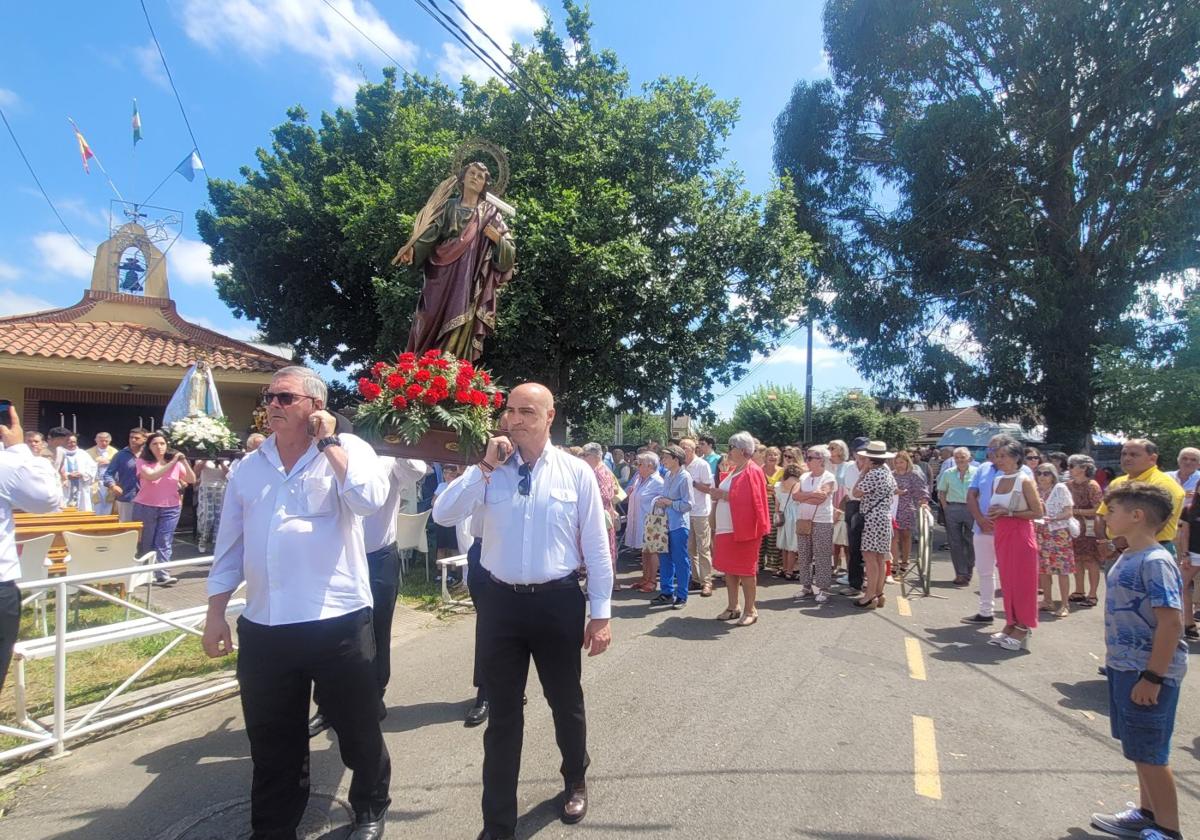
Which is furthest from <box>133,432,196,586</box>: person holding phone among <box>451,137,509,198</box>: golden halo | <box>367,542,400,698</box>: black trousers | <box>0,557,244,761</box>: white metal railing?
<box>367,542,400,698</box>: black trousers

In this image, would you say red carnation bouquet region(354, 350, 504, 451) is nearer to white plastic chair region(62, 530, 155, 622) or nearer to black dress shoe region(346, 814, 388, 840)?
black dress shoe region(346, 814, 388, 840)

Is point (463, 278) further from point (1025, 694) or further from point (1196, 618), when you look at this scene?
point (1196, 618)

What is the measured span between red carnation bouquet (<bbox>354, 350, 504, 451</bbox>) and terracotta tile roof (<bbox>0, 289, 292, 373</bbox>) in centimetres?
1115

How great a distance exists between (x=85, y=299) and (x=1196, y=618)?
60.7 ft

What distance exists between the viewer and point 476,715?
4391 millimetres

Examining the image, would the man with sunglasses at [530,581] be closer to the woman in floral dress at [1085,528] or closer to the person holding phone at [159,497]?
the person holding phone at [159,497]

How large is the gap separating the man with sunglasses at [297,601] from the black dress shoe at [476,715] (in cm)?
136

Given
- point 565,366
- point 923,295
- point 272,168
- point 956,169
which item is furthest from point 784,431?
point 272,168

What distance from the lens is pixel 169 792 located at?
137 inches

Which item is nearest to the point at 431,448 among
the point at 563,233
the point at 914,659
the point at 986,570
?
the point at 914,659

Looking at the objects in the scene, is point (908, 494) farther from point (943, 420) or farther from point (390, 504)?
point (943, 420)

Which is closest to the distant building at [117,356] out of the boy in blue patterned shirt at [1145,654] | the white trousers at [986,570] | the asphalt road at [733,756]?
the asphalt road at [733,756]

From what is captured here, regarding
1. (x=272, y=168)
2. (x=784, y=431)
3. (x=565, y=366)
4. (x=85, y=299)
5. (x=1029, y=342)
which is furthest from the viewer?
(x=784, y=431)

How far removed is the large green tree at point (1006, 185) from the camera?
18.7 metres
